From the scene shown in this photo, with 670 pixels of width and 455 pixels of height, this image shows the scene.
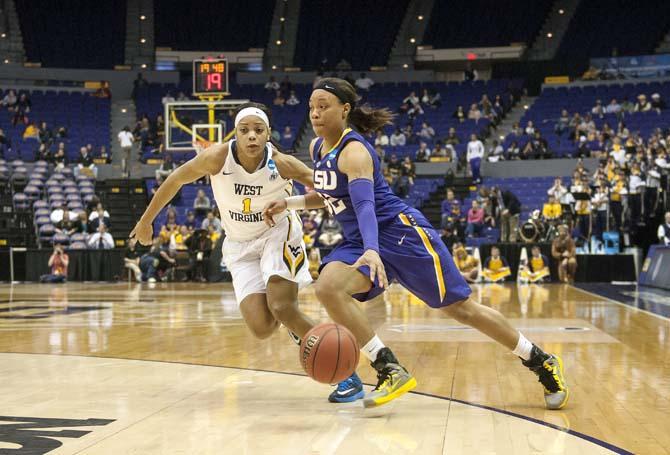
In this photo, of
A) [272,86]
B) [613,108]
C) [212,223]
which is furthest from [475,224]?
[272,86]

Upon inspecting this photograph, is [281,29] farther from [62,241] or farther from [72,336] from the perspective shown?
[72,336]

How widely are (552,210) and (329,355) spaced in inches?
664

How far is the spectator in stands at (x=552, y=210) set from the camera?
65.8ft

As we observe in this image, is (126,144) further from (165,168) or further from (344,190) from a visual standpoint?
(344,190)

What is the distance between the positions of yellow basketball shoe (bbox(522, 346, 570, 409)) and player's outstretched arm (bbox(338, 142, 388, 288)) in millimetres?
1011

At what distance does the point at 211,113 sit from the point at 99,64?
1434 centimetres

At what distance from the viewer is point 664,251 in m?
16.1

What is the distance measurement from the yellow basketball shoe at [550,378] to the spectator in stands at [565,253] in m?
14.3

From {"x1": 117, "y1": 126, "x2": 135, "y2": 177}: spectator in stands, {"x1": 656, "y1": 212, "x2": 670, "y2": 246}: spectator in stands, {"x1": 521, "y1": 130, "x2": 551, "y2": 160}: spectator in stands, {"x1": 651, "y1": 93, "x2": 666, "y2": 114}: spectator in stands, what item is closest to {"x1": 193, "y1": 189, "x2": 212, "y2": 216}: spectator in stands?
{"x1": 117, "y1": 126, "x2": 135, "y2": 177}: spectator in stands

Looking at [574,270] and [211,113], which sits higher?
[211,113]

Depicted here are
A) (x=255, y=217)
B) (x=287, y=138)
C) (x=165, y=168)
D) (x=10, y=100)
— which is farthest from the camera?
(x=10, y=100)

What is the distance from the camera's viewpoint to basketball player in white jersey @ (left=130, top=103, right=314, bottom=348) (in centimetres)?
491

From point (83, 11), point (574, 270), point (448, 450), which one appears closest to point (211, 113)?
point (574, 270)

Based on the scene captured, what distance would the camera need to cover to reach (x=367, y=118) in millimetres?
4695
